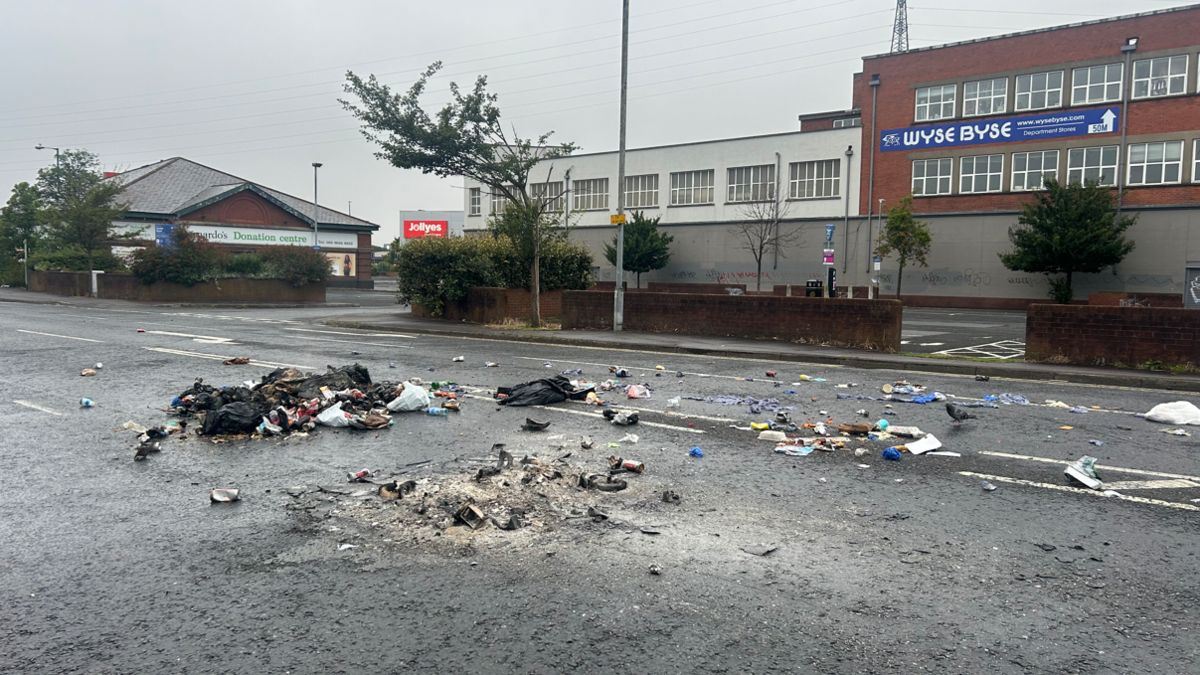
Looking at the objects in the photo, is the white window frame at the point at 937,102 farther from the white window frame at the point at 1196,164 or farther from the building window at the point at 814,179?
the white window frame at the point at 1196,164

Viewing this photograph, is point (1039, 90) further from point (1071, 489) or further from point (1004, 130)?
point (1071, 489)

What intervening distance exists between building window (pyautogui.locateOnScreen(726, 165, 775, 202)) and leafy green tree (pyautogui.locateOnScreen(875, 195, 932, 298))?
8211 millimetres

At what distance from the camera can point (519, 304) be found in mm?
24469

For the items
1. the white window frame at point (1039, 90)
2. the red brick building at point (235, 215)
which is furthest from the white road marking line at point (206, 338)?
the white window frame at point (1039, 90)

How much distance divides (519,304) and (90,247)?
93.5 ft

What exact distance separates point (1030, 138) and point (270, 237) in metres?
51.0

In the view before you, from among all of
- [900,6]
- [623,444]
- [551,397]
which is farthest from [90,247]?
[900,6]

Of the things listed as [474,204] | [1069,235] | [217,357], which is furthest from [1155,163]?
[474,204]

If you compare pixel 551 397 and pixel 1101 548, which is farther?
pixel 551 397

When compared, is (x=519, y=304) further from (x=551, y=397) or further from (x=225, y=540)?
(x=225, y=540)

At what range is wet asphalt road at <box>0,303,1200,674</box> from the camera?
11.1 feet

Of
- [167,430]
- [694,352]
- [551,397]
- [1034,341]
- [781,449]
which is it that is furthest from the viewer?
[694,352]

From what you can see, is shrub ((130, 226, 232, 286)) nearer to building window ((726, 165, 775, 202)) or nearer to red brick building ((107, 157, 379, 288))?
red brick building ((107, 157, 379, 288))

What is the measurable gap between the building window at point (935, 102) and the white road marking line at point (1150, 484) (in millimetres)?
43056
